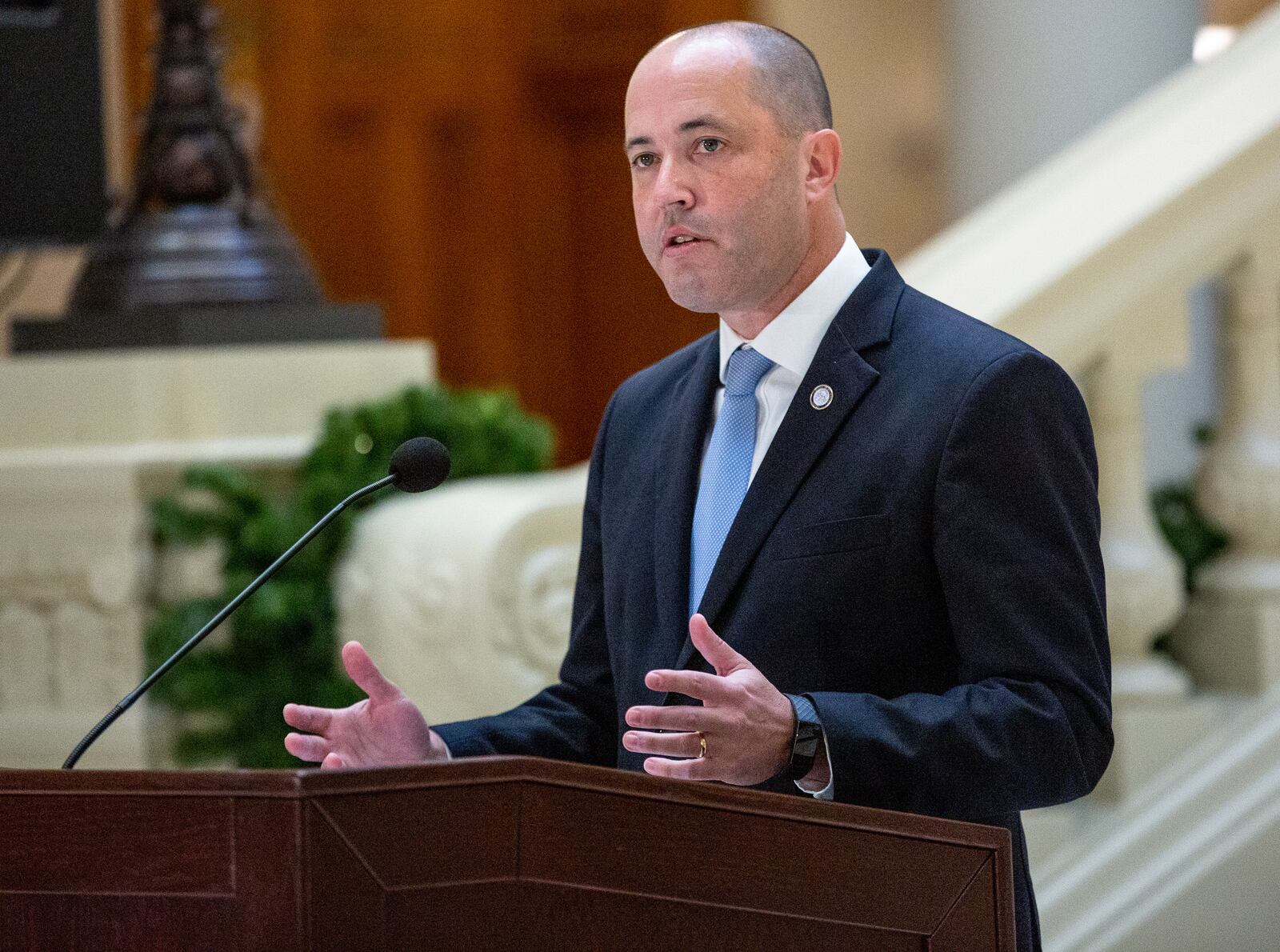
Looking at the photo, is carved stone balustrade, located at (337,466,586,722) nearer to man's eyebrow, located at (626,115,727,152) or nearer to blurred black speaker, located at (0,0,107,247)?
blurred black speaker, located at (0,0,107,247)

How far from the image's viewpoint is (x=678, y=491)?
7.09 ft

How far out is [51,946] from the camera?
1.55 meters

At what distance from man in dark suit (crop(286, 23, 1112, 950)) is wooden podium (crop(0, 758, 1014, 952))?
13 cm

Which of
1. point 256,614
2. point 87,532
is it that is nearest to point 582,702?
point 256,614

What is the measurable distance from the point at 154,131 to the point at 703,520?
2.97m

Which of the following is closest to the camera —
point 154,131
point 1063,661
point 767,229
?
point 1063,661

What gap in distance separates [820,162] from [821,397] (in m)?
0.25

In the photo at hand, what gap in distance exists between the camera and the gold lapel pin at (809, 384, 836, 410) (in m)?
2.04

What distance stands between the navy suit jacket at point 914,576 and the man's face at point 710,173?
14 cm

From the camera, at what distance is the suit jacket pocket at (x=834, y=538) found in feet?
6.43

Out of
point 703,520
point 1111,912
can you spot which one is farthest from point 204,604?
point 703,520

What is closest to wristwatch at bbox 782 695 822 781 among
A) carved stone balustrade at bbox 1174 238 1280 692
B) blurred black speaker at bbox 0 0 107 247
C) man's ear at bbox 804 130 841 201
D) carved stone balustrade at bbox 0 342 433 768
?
man's ear at bbox 804 130 841 201

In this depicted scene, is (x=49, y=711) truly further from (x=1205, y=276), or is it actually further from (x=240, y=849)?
(x=240, y=849)

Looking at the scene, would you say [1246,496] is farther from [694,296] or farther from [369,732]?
[369,732]
